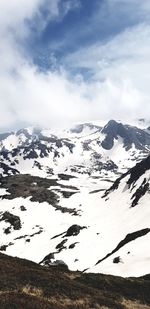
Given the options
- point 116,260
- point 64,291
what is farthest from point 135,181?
point 64,291

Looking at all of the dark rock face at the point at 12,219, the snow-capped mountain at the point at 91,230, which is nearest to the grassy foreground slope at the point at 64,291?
the snow-capped mountain at the point at 91,230

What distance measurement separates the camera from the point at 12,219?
164 metres

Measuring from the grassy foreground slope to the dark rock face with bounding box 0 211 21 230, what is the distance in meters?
121

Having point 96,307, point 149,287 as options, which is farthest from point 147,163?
point 96,307

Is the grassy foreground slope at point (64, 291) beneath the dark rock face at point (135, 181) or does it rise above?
beneath

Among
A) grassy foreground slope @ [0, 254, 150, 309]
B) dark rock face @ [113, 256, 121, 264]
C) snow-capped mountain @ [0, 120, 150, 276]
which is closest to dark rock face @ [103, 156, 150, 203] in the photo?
snow-capped mountain @ [0, 120, 150, 276]

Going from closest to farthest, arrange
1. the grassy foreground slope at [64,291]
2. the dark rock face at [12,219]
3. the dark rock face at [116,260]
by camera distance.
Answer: the grassy foreground slope at [64,291] → the dark rock face at [116,260] → the dark rock face at [12,219]

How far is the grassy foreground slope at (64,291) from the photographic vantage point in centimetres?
2373

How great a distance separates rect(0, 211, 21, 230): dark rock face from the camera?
158538 millimetres

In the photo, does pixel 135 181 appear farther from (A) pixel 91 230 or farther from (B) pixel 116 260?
(B) pixel 116 260

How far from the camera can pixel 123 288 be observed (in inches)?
1468

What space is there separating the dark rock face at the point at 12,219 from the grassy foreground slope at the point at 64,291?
121311 mm

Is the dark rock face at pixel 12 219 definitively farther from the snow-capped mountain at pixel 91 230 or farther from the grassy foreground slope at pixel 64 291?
the grassy foreground slope at pixel 64 291

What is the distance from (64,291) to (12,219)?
13889 centimetres
